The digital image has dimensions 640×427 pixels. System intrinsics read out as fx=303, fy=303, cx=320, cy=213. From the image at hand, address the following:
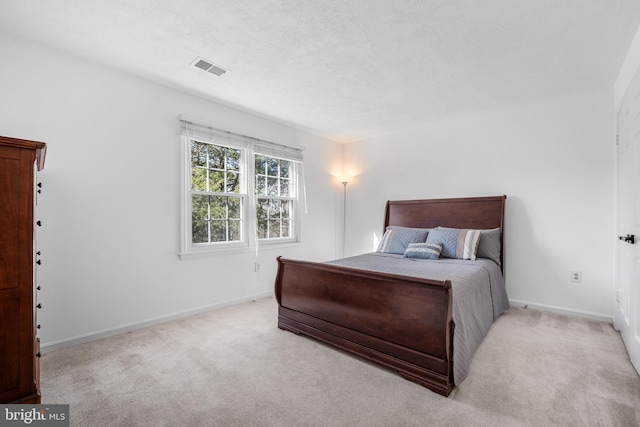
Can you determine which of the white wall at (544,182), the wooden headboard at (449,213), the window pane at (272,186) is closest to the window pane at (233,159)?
the window pane at (272,186)

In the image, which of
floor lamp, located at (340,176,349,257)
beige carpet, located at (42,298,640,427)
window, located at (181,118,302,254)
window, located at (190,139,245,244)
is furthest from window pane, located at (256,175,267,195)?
beige carpet, located at (42,298,640,427)

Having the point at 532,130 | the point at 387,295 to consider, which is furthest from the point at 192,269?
the point at 532,130

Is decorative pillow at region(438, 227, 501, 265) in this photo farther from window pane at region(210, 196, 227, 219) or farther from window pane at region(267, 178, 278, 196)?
window pane at region(210, 196, 227, 219)

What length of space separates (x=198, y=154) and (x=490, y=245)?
3398 millimetres

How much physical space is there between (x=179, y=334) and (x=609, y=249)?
4.21 metres

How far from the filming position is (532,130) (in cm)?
343

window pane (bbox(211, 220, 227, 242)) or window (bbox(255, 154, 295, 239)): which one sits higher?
window (bbox(255, 154, 295, 239))

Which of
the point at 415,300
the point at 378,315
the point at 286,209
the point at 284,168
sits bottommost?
the point at 378,315

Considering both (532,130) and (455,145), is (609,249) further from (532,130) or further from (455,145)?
(455,145)

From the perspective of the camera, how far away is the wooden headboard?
3582 mm

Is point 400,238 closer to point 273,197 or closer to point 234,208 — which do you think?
point 273,197

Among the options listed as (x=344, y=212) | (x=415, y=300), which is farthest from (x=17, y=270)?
(x=344, y=212)

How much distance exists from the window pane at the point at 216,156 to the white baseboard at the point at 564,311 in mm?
3745

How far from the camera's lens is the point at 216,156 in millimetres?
3490
